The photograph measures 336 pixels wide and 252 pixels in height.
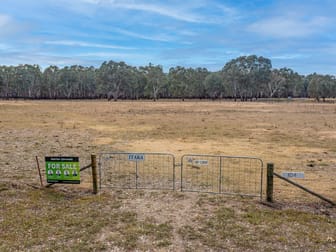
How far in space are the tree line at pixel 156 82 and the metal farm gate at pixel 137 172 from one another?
8084 centimetres

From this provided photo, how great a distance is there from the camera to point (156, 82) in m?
95.6

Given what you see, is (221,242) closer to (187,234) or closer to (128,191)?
(187,234)

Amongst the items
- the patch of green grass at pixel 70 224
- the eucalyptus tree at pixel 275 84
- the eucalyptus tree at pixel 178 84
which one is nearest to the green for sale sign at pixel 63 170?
the patch of green grass at pixel 70 224

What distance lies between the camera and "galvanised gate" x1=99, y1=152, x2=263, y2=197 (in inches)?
327

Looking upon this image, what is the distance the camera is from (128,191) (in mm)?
8039

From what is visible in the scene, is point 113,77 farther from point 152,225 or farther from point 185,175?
point 152,225

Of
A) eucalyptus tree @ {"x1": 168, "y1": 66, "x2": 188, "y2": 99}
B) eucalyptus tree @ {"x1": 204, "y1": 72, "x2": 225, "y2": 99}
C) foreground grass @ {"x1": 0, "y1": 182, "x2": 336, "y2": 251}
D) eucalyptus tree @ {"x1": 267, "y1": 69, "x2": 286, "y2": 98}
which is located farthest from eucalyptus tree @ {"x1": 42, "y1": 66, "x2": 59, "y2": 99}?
foreground grass @ {"x1": 0, "y1": 182, "x2": 336, "y2": 251}

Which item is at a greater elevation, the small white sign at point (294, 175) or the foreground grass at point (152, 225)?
the small white sign at point (294, 175)

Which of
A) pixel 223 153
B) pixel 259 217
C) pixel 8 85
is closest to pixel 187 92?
pixel 8 85

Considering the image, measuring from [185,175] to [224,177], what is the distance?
1.16 meters

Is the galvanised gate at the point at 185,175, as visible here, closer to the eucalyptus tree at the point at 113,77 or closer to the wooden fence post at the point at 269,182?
the wooden fence post at the point at 269,182

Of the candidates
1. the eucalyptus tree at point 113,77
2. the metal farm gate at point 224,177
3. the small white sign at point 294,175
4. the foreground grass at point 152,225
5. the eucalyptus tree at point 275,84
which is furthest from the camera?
the eucalyptus tree at point 275,84

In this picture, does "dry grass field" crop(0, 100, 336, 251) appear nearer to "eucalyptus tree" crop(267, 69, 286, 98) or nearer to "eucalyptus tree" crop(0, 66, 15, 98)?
"eucalyptus tree" crop(267, 69, 286, 98)

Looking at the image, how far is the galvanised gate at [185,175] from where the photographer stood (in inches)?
327
